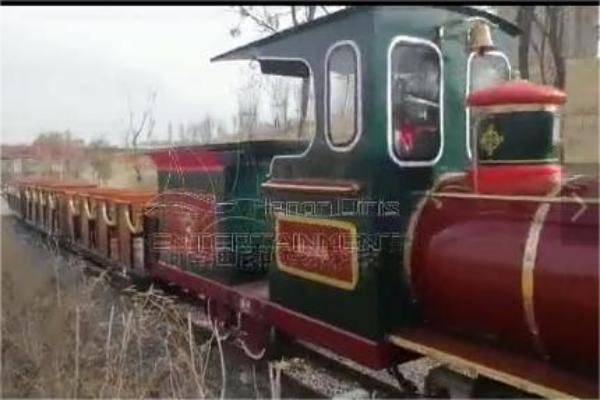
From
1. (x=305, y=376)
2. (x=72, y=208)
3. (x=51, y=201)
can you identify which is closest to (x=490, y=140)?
(x=305, y=376)

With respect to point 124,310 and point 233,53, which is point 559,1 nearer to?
point 233,53

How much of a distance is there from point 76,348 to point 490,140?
230 cm

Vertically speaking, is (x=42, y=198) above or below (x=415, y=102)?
below

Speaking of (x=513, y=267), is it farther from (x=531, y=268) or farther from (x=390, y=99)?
(x=390, y=99)

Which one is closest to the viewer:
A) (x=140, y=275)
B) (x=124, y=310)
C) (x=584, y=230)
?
(x=584, y=230)

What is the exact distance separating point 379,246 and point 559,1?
1.24 m

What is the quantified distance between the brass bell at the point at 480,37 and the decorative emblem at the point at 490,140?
0.48 m

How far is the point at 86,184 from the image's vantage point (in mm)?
3711

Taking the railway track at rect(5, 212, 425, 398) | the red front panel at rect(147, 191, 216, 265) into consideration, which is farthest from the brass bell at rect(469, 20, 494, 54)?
the red front panel at rect(147, 191, 216, 265)

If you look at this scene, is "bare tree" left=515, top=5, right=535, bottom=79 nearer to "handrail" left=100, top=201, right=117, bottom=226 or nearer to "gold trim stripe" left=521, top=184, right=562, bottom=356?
"gold trim stripe" left=521, top=184, right=562, bottom=356

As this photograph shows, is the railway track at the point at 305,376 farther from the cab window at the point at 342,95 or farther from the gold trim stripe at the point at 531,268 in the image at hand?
the cab window at the point at 342,95

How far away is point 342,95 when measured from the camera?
273 centimetres

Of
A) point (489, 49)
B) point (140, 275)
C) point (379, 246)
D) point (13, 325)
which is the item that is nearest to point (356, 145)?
point (379, 246)

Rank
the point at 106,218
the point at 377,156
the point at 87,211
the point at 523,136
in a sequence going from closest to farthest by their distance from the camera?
1. the point at 523,136
2. the point at 377,156
3. the point at 106,218
4. the point at 87,211
